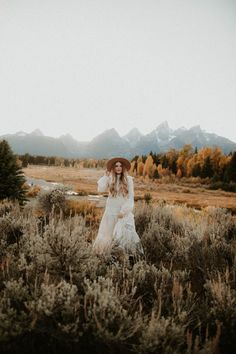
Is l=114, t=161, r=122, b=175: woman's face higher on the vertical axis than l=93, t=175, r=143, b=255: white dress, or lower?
higher

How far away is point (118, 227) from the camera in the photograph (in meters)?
5.24

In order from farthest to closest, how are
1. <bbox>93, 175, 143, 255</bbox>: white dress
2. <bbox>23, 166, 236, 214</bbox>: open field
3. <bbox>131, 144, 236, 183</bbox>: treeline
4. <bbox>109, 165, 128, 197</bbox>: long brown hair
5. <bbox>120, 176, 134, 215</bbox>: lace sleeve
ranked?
<bbox>131, 144, 236, 183</bbox>: treeline → <bbox>23, 166, 236, 214</bbox>: open field → <bbox>109, 165, 128, 197</bbox>: long brown hair → <bbox>120, 176, 134, 215</bbox>: lace sleeve → <bbox>93, 175, 143, 255</bbox>: white dress

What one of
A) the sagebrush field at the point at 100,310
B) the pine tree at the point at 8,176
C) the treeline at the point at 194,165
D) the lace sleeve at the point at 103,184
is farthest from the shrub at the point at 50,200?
the treeline at the point at 194,165

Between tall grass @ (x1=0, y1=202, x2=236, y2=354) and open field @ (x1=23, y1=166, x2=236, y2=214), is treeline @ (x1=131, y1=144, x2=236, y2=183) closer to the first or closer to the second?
open field @ (x1=23, y1=166, x2=236, y2=214)

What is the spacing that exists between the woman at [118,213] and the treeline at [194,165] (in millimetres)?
47268

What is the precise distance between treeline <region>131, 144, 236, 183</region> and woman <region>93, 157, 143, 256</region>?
4727 cm

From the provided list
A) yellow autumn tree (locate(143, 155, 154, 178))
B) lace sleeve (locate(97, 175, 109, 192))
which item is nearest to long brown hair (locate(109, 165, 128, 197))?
lace sleeve (locate(97, 175, 109, 192))

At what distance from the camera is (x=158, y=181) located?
60219 millimetres

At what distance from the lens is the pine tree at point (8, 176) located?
42.3 ft

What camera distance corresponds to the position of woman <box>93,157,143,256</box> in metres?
5.12

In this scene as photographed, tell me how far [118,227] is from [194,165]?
57.1m

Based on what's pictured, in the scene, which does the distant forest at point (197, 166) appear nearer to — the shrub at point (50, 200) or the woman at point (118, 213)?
the shrub at point (50, 200)

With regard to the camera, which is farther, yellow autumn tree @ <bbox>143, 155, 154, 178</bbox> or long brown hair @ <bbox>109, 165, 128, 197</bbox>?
yellow autumn tree @ <bbox>143, 155, 154, 178</bbox>

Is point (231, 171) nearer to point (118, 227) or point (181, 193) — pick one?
point (181, 193)
